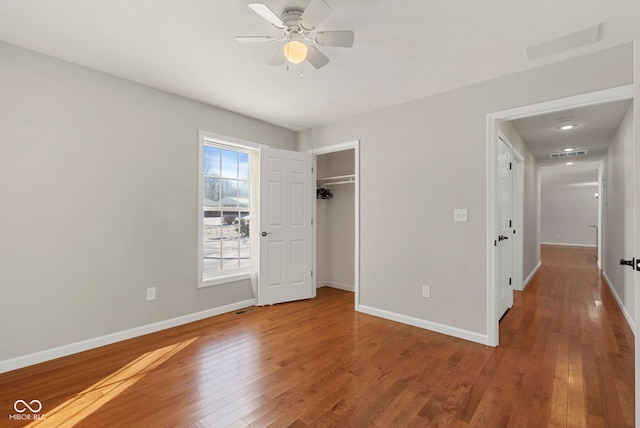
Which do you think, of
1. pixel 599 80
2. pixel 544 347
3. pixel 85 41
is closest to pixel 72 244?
pixel 85 41

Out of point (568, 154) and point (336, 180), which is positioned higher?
point (568, 154)

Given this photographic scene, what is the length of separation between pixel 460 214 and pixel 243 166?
297cm

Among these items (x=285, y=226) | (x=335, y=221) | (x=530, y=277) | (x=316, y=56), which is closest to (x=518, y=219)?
(x=530, y=277)

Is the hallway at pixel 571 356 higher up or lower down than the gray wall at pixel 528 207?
lower down

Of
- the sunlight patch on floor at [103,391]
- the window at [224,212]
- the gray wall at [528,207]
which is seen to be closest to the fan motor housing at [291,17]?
the window at [224,212]

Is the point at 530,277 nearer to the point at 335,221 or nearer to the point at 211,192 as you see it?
the point at 335,221

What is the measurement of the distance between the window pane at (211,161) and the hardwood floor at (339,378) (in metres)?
1.92

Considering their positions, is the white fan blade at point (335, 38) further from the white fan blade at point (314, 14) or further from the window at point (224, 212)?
the window at point (224, 212)

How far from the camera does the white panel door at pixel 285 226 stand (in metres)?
4.15

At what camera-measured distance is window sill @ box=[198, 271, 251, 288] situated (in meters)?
Result: 3.67

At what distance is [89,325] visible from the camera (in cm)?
278

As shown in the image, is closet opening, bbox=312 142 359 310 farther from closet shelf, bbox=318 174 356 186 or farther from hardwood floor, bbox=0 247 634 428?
hardwood floor, bbox=0 247 634 428

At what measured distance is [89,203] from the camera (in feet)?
9.19

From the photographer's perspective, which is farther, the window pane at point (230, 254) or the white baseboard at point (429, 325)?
the window pane at point (230, 254)
